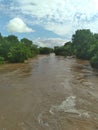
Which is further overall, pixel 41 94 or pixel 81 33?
pixel 81 33

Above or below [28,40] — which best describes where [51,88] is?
below

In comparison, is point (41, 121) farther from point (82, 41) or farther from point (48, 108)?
point (82, 41)

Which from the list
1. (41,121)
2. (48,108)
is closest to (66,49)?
(48,108)

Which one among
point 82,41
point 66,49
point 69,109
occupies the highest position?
point 82,41

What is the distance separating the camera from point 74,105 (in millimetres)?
15508

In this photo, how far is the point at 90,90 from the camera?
67.5 ft


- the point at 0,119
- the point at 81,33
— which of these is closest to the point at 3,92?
the point at 0,119

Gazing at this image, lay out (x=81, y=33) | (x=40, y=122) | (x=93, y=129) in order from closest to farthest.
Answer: (x=93, y=129) < (x=40, y=122) < (x=81, y=33)

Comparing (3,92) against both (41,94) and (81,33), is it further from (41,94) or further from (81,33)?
(81,33)

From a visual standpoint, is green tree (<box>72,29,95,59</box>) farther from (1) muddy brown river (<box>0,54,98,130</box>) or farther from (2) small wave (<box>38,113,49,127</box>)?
(2) small wave (<box>38,113,49,127</box>)

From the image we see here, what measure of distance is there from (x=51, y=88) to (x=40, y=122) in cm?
926

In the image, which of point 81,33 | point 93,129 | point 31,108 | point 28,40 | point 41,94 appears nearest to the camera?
point 93,129

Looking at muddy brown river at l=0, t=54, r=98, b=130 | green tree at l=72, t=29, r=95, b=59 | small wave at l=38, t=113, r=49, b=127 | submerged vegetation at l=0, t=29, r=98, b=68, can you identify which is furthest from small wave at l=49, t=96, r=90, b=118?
green tree at l=72, t=29, r=95, b=59

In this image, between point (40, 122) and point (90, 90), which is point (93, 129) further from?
point (90, 90)
